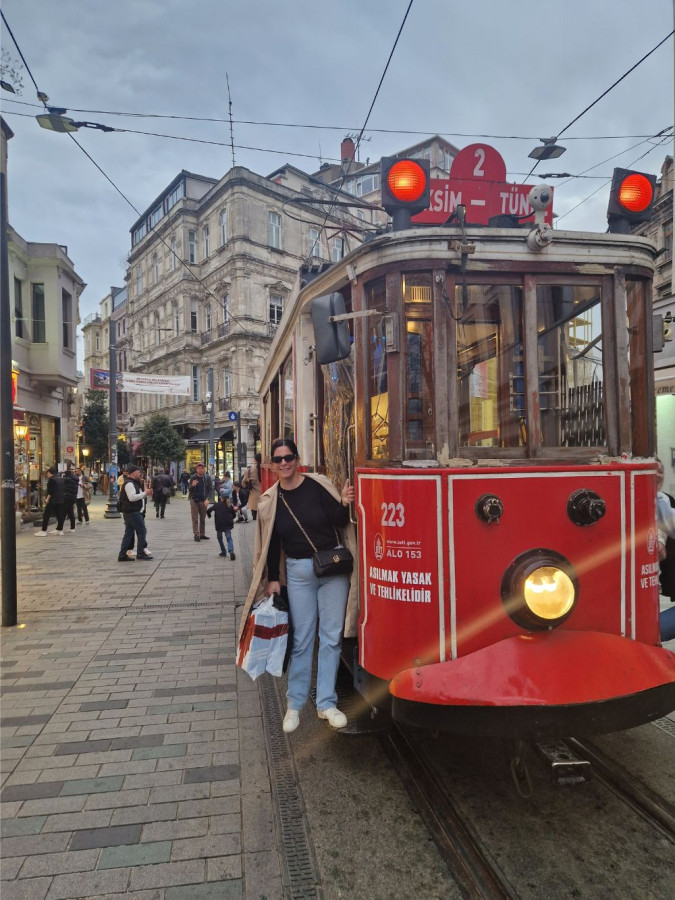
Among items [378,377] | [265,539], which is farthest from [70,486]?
[378,377]

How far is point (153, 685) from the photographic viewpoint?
16.0 feet

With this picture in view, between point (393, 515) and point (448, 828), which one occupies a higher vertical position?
point (393, 515)

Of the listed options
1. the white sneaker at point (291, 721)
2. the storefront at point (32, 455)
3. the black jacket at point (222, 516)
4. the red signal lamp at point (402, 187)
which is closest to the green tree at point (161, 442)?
the storefront at point (32, 455)

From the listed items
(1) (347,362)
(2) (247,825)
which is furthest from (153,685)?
(1) (347,362)

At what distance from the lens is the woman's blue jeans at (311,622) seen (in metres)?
3.61

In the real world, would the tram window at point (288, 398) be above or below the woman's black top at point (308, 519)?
above

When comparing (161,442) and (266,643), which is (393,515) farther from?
(161,442)

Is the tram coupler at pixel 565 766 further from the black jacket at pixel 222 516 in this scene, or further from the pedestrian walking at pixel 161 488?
the pedestrian walking at pixel 161 488

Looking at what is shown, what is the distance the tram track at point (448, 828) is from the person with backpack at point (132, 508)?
736 cm

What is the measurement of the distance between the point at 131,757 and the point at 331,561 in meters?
1.77

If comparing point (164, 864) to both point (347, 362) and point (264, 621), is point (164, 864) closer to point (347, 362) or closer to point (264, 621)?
point (264, 621)

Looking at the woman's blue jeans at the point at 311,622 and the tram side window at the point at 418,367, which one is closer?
the tram side window at the point at 418,367

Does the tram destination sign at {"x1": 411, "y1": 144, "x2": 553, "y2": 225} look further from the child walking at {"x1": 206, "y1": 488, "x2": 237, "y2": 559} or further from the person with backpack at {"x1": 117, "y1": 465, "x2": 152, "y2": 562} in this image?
the child walking at {"x1": 206, "y1": 488, "x2": 237, "y2": 559}

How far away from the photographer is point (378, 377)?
3.38 meters
